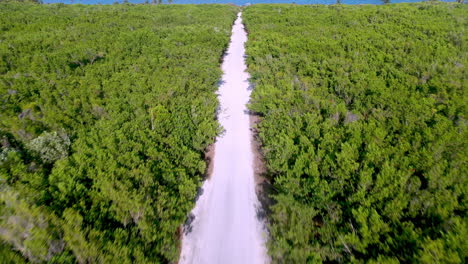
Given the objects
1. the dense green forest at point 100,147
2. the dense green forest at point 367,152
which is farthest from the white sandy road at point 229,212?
the dense green forest at point 367,152

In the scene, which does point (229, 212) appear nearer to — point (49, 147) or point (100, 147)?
point (100, 147)

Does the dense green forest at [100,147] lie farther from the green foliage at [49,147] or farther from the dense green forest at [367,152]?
the dense green forest at [367,152]

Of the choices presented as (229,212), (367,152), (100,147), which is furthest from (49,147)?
(367,152)

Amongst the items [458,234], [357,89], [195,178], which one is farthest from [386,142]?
[195,178]

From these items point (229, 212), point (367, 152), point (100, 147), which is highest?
point (100, 147)

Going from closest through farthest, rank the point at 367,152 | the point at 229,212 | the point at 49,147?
the point at 367,152 < the point at 49,147 < the point at 229,212
